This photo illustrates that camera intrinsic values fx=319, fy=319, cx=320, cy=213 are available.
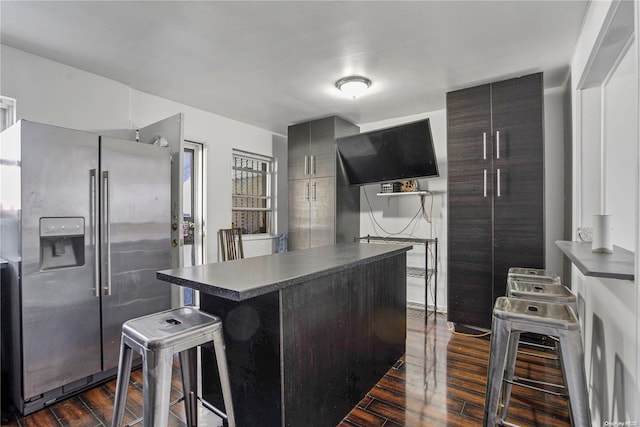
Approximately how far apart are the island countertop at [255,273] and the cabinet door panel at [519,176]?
168cm

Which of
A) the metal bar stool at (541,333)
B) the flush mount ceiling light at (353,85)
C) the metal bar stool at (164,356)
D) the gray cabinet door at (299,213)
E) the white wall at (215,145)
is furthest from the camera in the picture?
the gray cabinet door at (299,213)

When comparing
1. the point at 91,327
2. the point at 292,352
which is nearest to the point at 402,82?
the point at 292,352

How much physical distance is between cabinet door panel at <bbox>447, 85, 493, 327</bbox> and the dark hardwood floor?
632 mm

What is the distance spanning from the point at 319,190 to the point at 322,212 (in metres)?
0.30

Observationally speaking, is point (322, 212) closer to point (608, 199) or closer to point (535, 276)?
point (535, 276)

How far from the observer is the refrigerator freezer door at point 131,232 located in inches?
91.4

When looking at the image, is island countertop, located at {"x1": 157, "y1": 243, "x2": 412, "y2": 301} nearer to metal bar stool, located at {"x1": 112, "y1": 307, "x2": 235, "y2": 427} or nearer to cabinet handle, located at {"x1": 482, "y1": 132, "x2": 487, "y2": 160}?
metal bar stool, located at {"x1": 112, "y1": 307, "x2": 235, "y2": 427}

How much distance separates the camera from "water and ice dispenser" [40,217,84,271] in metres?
2.08

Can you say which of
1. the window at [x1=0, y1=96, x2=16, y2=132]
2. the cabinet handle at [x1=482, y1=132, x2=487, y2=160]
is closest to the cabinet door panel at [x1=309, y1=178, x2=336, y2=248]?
the cabinet handle at [x1=482, y1=132, x2=487, y2=160]

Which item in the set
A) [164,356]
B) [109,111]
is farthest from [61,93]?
[164,356]

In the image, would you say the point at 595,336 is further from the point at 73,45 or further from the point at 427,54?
the point at 73,45

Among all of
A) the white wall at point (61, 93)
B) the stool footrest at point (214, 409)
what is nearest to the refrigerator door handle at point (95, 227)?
the white wall at point (61, 93)

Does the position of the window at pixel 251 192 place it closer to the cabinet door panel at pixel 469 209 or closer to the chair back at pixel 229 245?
the chair back at pixel 229 245

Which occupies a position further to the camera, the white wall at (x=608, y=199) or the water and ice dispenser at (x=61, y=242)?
the water and ice dispenser at (x=61, y=242)
